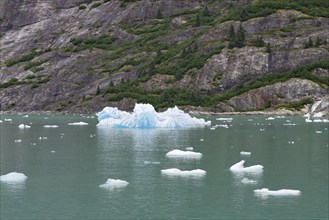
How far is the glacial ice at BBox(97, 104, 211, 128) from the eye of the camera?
80.0 meters

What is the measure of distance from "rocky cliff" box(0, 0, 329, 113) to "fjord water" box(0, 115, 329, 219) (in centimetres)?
7398

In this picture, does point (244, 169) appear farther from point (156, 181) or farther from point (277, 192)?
point (277, 192)

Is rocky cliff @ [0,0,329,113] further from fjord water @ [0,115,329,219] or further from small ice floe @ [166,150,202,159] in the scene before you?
small ice floe @ [166,150,202,159]

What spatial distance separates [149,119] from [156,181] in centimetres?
4693

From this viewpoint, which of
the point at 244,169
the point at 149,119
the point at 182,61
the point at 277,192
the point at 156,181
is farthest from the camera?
the point at 182,61

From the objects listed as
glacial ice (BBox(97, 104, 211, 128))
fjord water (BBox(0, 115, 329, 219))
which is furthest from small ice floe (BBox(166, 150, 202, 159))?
glacial ice (BBox(97, 104, 211, 128))

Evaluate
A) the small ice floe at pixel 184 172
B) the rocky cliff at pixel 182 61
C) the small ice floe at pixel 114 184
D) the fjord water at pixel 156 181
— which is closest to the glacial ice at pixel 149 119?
the fjord water at pixel 156 181

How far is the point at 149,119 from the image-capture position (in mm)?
81250

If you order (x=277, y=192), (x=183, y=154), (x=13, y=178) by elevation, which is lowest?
(x=277, y=192)

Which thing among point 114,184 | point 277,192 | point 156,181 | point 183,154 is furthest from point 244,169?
point 114,184

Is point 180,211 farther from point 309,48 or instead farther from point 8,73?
point 8,73

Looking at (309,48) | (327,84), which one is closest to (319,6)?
(309,48)

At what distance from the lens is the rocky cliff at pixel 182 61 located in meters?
133

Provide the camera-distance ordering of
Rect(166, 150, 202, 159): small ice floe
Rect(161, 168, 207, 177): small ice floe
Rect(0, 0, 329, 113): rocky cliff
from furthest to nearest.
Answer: Rect(0, 0, 329, 113): rocky cliff → Rect(166, 150, 202, 159): small ice floe → Rect(161, 168, 207, 177): small ice floe
